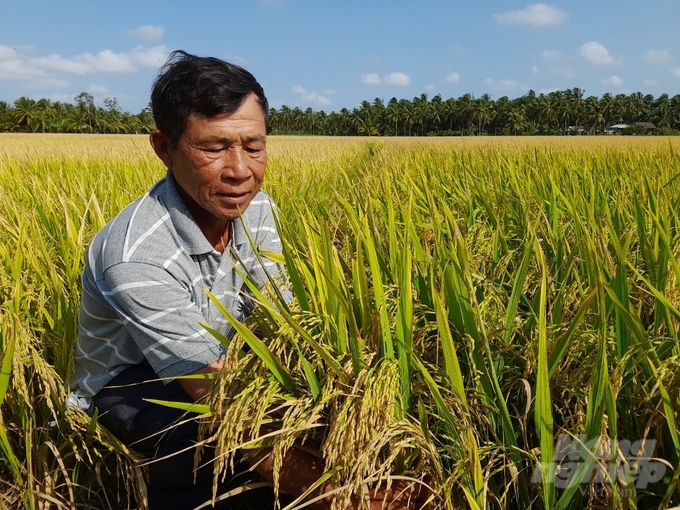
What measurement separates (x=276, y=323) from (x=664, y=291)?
0.91m

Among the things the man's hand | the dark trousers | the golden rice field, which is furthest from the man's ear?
the man's hand

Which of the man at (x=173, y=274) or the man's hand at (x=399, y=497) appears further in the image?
the man at (x=173, y=274)

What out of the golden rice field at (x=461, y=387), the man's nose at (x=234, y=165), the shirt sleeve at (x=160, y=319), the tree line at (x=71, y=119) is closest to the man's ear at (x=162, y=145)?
the man's nose at (x=234, y=165)

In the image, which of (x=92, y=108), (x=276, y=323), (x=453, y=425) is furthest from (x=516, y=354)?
(x=92, y=108)

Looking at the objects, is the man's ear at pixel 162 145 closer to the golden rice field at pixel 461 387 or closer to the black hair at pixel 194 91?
the black hair at pixel 194 91

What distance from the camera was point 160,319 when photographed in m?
1.34

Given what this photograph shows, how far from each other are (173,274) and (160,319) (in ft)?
0.54

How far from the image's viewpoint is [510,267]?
1.92m

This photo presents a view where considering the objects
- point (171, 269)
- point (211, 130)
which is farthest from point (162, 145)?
point (171, 269)

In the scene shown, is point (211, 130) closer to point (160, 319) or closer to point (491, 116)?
point (160, 319)

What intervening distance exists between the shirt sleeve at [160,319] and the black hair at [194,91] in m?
0.41

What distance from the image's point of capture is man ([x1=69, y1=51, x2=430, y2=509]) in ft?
4.44

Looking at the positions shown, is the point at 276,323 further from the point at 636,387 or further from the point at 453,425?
the point at 636,387

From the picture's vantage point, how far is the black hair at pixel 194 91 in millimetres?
1447
